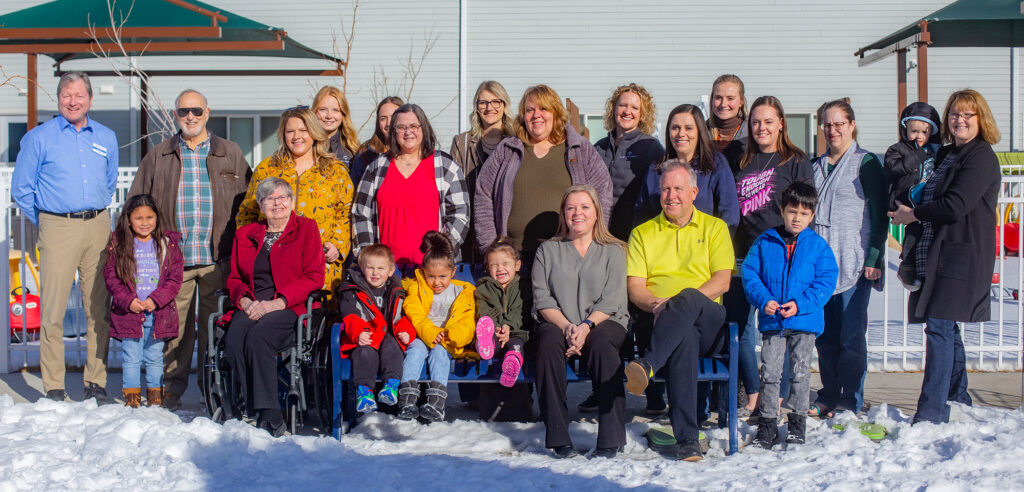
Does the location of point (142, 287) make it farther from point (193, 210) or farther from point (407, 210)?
point (407, 210)

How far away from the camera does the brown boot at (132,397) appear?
5.46 metres

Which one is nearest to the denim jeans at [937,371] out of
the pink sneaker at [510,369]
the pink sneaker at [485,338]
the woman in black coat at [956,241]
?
the woman in black coat at [956,241]

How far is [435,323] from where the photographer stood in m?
4.91

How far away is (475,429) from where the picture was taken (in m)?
5.05

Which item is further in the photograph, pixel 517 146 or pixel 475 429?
pixel 517 146

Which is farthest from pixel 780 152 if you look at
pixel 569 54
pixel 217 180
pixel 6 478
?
pixel 569 54

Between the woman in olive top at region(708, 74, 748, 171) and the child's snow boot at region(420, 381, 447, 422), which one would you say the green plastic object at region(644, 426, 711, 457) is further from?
the woman in olive top at region(708, 74, 748, 171)

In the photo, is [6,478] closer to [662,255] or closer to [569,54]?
[662,255]

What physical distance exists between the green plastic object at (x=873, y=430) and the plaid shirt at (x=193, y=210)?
3.99 metres

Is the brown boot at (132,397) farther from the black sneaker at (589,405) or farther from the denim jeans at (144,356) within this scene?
the black sneaker at (589,405)

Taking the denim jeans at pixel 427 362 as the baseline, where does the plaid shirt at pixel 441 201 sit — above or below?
above

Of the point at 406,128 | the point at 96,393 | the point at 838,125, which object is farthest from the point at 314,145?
the point at 838,125

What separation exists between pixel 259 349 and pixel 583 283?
1.79m

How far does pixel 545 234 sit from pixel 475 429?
1.25m
